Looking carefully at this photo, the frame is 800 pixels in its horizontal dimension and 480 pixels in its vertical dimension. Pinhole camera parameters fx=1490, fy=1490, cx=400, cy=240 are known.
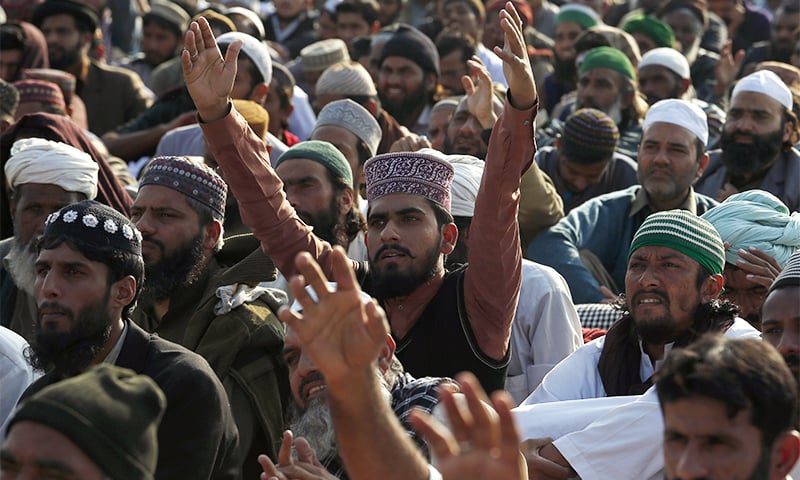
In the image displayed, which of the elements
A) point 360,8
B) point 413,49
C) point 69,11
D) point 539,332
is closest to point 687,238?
point 539,332

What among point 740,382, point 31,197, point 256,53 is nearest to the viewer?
point 740,382

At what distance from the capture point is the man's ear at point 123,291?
472cm

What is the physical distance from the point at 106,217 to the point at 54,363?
489mm

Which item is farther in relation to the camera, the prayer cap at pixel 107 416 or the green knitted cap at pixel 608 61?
the green knitted cap at pixel 608 61

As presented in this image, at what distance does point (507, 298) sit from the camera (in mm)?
5031

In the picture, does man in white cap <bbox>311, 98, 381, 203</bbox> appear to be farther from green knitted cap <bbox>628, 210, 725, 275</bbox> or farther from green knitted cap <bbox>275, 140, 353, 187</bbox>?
green knitted cap <bbox>628, 210, 725, 275</bbox>

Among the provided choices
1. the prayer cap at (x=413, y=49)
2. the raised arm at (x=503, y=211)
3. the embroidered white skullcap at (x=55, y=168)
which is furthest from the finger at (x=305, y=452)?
the prayer cap at (x=413, y=49)

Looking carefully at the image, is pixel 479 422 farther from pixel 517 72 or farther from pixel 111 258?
pixel 517 72

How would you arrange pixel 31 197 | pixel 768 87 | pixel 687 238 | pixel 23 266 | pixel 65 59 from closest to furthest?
pixel 687 238
pixel 23 266
pixel 31 197
pixel 768 87
pixel 65 59

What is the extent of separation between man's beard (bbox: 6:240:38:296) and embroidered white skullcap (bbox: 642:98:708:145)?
321 centimetres

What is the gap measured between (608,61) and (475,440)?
667 cm

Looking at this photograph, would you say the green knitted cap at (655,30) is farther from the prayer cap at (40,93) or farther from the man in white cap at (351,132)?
the prayer cap at (40,93)

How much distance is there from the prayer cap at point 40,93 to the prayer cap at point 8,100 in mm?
326

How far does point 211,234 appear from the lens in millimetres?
5789
